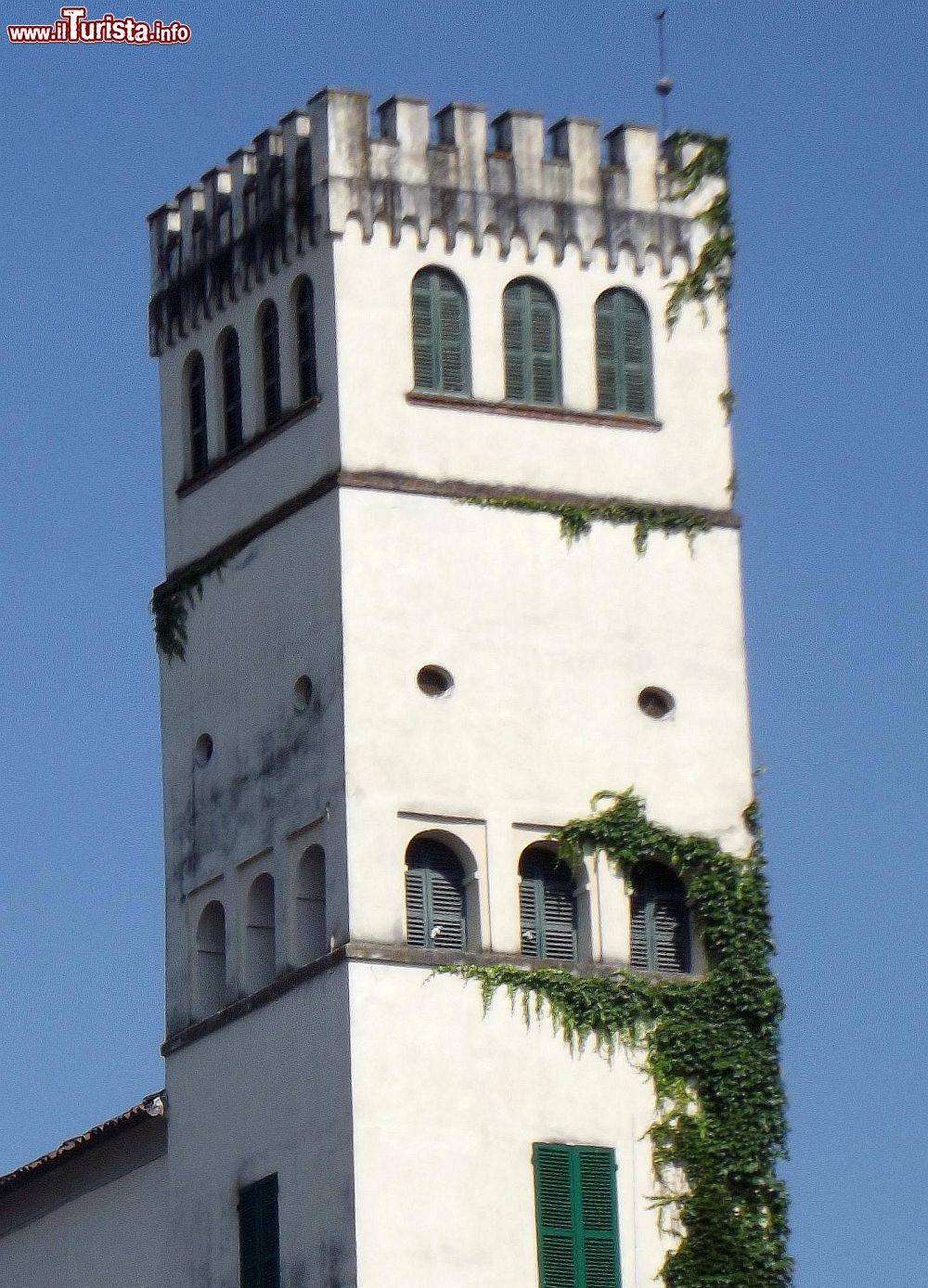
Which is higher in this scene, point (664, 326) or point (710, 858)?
point (664, 326)

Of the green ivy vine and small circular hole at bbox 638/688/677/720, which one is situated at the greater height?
small circular hole at bbox 638/688/677/720

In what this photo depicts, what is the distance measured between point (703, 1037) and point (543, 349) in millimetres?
7862

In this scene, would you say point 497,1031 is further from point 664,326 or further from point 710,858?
point 664,326

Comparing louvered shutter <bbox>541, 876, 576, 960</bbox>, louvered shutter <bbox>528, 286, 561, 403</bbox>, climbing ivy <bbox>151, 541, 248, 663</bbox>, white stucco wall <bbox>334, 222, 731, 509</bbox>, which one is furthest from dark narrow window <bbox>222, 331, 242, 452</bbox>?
louvered shutter <bbox>541, 876, 576, 960</bbox>

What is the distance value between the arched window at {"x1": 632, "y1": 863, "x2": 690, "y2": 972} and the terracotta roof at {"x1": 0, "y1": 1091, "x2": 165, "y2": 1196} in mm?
5691

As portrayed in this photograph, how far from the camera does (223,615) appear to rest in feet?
173

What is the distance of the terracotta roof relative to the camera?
52.5 metres

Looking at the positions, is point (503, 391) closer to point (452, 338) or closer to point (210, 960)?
point (452, 338)

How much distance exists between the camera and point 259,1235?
50.1 meters

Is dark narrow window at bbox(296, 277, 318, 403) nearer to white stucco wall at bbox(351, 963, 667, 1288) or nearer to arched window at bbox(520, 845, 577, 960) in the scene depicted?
arched window at bbox(520, 845, 577, 960)

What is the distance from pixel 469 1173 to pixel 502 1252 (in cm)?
87

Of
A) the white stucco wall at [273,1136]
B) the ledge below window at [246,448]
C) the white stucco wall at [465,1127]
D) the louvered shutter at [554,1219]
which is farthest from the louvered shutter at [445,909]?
the ledge below window at [246,448]

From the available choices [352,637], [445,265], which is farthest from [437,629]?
[445,265]

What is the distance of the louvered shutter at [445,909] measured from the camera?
50.0m
